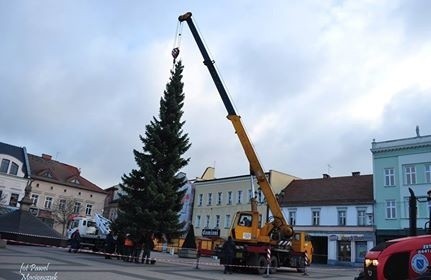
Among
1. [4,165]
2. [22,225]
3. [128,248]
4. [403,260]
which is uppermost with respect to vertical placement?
[4,165]

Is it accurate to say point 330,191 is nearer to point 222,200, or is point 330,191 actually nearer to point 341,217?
point 341,217

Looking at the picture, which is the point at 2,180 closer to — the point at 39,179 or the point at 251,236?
the point at 39,179

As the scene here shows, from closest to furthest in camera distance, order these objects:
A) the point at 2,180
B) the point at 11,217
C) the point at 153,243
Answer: the point at 153,243 < the point at 11,217 < the point at 2,180

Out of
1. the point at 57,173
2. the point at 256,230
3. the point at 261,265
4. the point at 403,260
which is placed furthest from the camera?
the point at 57,173

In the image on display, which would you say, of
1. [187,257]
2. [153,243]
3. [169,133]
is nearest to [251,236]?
[153,243]

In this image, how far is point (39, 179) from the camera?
63000 mm

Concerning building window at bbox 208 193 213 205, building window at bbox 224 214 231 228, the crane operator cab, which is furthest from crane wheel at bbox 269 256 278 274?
building window at bbox 208 193 213 205

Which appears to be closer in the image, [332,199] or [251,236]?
[251,236]

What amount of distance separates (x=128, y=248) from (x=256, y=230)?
27.5 ft

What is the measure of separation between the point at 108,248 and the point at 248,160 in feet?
36.9

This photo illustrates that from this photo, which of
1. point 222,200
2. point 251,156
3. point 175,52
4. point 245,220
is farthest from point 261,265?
point 222,200

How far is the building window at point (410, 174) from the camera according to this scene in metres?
41.4

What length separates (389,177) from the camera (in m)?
43.0

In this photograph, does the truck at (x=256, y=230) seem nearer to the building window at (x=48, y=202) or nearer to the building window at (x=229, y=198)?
the building window at (x=229, y=198)
